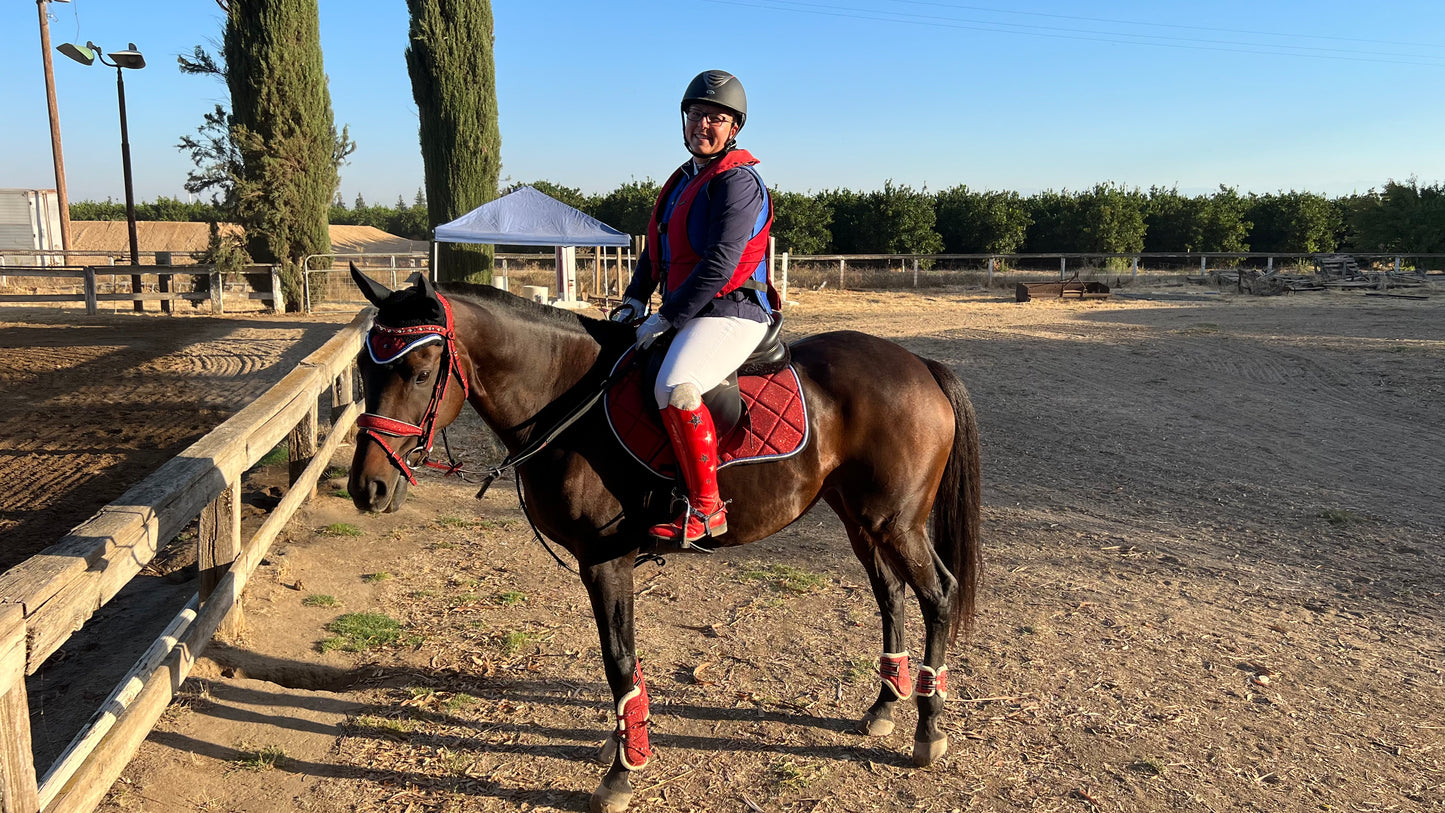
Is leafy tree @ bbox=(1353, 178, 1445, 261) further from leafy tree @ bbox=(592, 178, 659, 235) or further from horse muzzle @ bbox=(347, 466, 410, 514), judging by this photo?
horse muzzle @ bbox=(347, 466, 410, 514)

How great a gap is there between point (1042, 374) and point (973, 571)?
9.19 meters

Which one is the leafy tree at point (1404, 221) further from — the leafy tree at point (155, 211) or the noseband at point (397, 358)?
the leafy tree at point (155, 211)

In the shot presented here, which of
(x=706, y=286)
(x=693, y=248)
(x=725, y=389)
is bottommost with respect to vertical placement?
(x=725, y=389)

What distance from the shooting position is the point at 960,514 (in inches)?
144

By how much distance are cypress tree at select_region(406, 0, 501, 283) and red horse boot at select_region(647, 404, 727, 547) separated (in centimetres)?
2117

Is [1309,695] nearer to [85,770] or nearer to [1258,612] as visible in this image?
[1258,612]

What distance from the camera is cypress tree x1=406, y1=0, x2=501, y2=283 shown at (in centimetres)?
2264

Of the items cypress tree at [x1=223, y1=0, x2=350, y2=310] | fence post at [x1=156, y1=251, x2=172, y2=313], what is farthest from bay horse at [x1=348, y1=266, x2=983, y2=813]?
cypress tree at [x1=223, y1=0, x2=350, y2=310]

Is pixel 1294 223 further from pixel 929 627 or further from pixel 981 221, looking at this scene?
pixel 929 627

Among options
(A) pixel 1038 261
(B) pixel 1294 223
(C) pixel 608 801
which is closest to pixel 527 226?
(C) pixel 608 801

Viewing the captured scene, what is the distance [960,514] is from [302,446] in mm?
4803

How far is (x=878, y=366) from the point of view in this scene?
3445 mm

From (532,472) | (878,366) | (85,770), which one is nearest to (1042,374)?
(878,366)

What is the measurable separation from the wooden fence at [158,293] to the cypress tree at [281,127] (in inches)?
21.7
